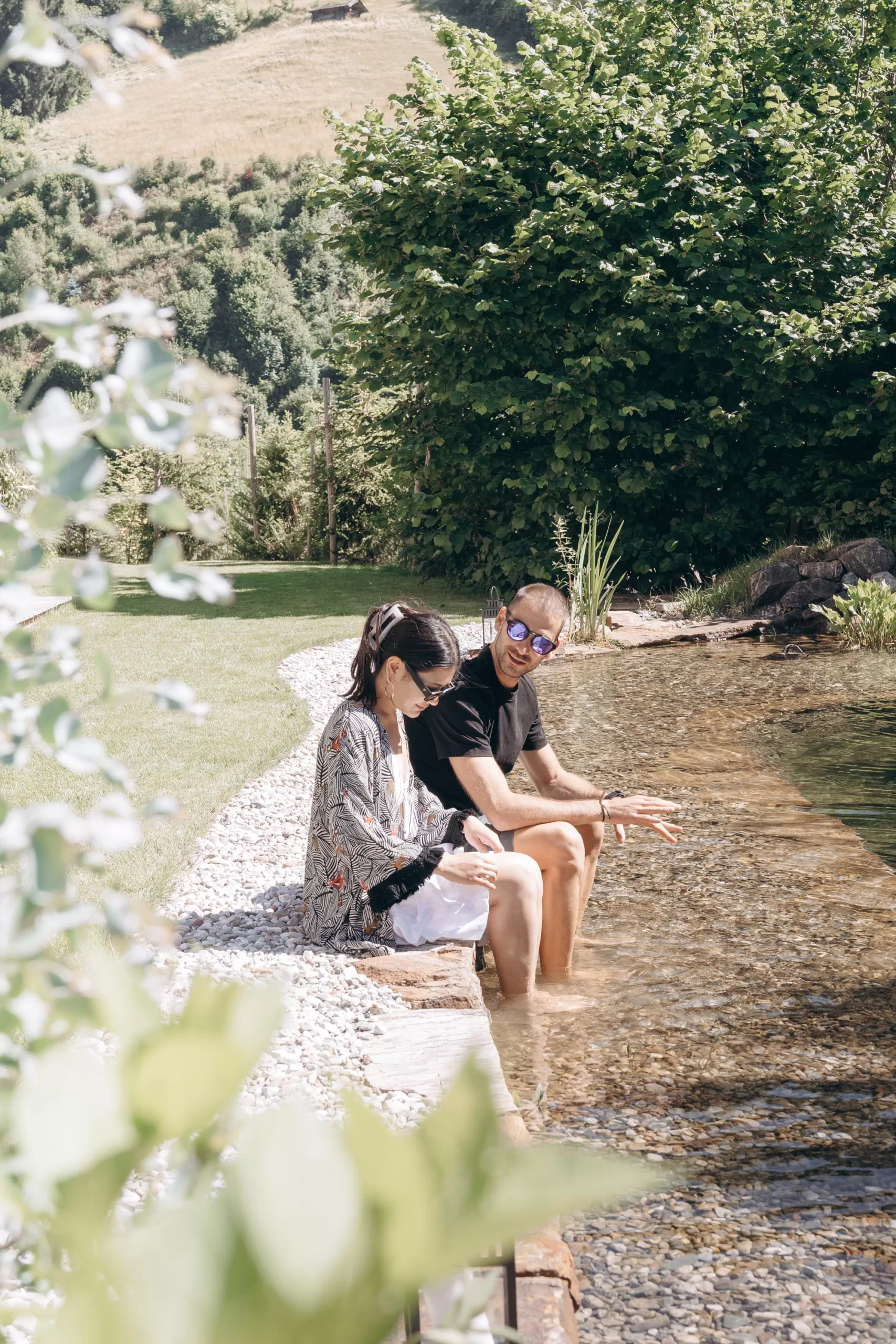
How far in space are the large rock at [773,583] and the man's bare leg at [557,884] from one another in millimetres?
8553

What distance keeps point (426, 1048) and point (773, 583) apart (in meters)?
9.71

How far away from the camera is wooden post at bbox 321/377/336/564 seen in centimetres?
1797

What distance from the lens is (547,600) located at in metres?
4.18

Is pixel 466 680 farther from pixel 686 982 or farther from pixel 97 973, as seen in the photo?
pixel 97 973

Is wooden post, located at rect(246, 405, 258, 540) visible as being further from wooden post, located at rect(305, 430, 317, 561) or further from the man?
the man

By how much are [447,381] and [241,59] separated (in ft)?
272

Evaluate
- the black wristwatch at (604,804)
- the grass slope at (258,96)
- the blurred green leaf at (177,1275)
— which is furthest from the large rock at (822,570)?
the grass slope at (258,96)

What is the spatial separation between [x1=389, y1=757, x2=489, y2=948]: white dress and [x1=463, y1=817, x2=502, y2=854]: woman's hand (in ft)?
0.32

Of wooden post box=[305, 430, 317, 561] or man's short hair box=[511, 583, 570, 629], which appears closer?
man's short hair box=[511, 583, 570, 629]

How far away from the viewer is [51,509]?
793 mm

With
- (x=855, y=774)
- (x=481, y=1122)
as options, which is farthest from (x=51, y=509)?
(x=855, y=774)

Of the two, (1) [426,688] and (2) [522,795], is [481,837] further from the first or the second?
(1) [426,688]

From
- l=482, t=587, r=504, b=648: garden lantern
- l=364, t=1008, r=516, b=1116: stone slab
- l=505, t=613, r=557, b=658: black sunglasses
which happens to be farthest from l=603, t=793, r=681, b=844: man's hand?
l=482, t=587, r=504, b=648: garden lantern

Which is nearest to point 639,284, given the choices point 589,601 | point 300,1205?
point 589,601
